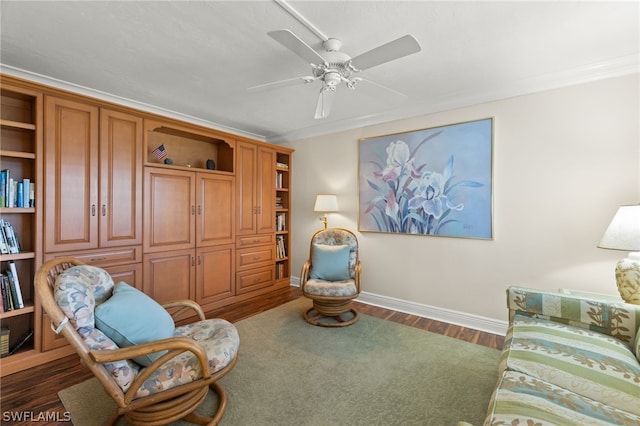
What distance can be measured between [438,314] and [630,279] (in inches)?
66.2

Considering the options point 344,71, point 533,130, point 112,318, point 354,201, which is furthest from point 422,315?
point 112,318

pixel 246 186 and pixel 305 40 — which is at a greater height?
pixel 305 40

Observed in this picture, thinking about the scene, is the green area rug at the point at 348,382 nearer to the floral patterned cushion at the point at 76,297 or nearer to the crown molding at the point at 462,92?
the floral patterned cushion at the point at 76,297

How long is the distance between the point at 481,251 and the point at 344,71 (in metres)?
2.31

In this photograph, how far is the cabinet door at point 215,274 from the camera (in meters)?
3.37

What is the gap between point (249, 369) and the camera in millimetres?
2178

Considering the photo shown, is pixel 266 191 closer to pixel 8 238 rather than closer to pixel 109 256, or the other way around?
pixel 109 256

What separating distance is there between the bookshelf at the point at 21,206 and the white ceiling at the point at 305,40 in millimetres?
351

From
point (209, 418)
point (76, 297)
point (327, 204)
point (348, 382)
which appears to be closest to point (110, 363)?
point (76, 297)

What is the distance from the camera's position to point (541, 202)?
261cm

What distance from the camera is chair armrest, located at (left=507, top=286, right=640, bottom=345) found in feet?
5.38

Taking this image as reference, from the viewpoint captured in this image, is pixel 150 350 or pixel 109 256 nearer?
pixel 150 350

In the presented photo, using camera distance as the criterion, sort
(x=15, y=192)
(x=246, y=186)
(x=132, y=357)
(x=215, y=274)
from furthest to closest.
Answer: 1. (x=246, y=186)
2. (x=215, y=274)
3. (x=15, y=192)
4. (x=132, y=357)

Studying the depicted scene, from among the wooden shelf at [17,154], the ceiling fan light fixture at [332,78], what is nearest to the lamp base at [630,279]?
the ceiling fan light fixture at [332,78]
